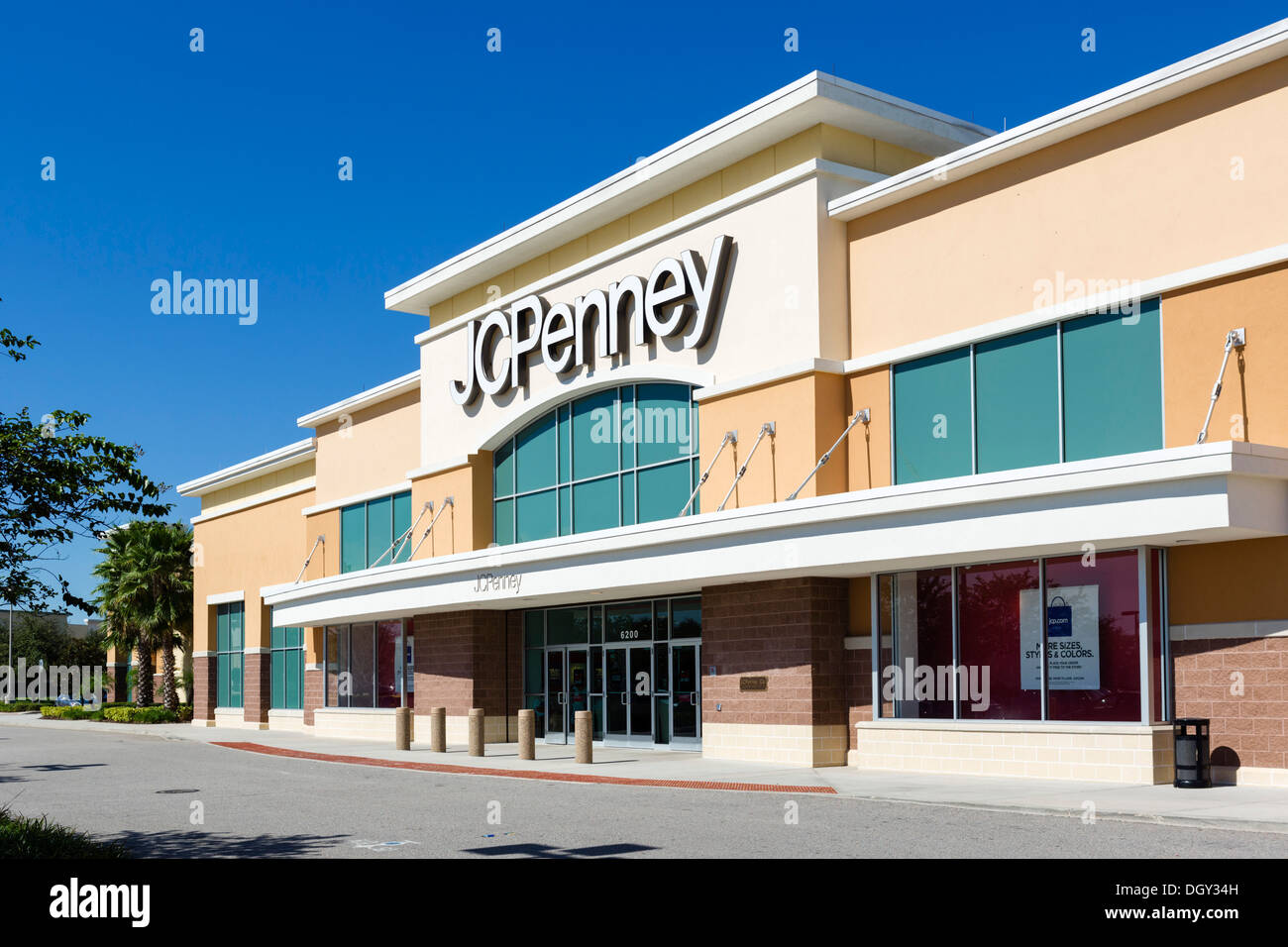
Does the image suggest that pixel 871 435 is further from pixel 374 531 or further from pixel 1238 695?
pixel 374 531

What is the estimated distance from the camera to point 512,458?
34.4 m

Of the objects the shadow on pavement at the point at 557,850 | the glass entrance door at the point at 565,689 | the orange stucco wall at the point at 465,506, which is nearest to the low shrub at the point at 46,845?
the shadow on pavement at the point at 557,850

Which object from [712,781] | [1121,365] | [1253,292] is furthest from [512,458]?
[1253,292]

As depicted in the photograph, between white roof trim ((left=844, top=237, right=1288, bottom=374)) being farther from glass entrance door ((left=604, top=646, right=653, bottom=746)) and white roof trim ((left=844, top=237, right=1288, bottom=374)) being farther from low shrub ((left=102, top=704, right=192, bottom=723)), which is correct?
low shrub ((left=102, top=704, right=192, bottom=723))

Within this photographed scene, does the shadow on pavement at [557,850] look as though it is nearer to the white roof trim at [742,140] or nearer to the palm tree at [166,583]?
the white roof trim at [742,140]

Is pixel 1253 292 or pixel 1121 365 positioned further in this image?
pixel 1121 365

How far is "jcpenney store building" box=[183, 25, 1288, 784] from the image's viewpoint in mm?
19406

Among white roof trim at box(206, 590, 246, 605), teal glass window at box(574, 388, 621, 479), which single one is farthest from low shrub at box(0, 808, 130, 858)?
white roof trim at box(206, 590, 246, 605)

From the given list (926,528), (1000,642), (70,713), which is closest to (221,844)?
(926,528)

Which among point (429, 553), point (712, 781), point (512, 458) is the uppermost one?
point (512, 458)

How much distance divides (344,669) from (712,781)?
22321mm

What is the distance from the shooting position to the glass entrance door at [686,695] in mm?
28703

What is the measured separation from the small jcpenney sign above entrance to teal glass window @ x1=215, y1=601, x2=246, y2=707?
62.4ft
